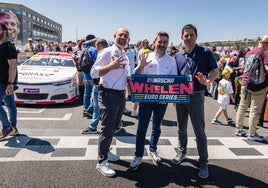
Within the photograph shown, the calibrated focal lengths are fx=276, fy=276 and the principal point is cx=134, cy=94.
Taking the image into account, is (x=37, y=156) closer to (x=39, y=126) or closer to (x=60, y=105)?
(x=39, y=126)

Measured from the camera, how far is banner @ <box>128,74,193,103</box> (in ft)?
12.2

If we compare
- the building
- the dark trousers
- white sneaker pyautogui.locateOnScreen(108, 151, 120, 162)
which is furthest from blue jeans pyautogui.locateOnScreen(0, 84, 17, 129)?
the building

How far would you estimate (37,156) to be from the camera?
13.7ft

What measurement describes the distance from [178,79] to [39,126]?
3488 millimetres

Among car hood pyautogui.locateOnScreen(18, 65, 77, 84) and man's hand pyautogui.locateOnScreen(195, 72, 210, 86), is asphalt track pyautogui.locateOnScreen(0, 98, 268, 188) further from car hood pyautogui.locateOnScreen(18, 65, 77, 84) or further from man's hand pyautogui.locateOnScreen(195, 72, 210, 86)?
car hood pyautogui.locateOnScreen(18, 65, 77, 84)

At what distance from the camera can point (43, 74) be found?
26.2 ft

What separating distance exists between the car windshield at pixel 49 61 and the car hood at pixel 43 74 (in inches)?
16.5

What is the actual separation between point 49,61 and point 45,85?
2174mm

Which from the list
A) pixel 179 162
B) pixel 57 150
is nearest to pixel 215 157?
pixel 179 162

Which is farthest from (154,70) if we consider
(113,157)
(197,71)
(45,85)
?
(45,85)

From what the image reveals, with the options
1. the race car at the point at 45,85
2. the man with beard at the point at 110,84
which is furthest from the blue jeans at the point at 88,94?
the man with beard at the point at 110,84

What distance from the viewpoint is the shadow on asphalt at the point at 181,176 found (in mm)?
3518

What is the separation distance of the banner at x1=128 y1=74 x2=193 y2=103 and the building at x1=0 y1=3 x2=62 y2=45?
181 feet

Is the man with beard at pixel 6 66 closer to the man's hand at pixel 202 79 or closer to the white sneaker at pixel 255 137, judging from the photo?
the man's hand at pixel 202 79
